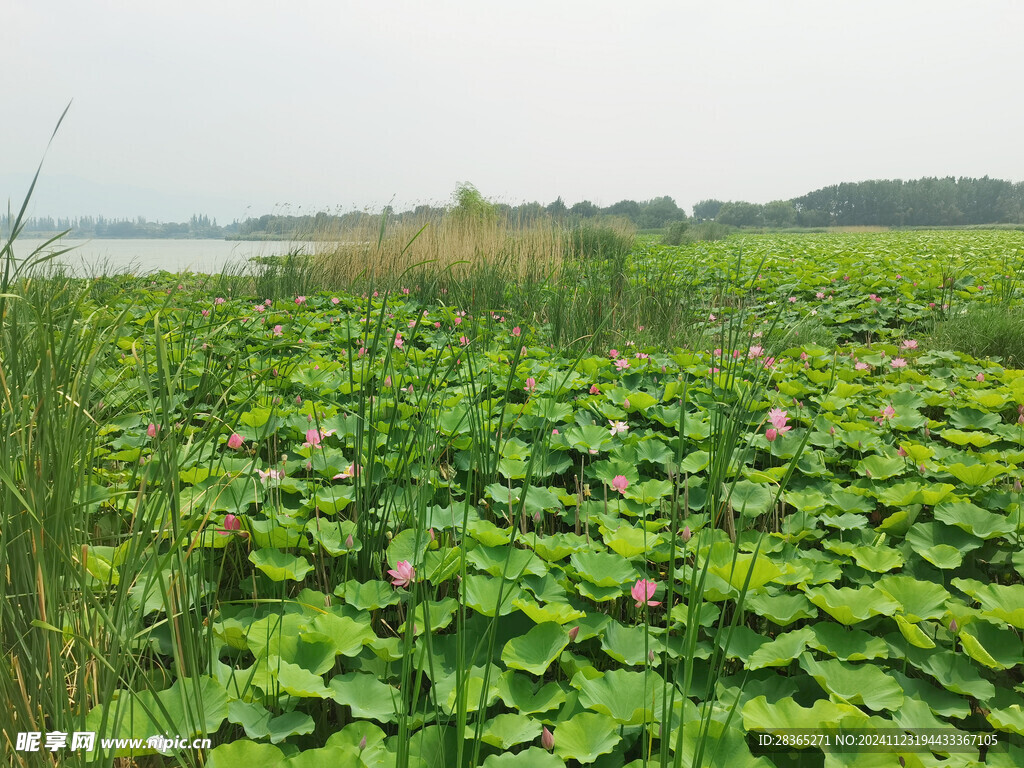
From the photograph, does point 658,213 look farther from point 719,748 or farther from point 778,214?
point 719,748

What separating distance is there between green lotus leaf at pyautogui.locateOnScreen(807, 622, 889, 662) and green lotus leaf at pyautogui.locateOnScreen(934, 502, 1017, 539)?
1.75 ft

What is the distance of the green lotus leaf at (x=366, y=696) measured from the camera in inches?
35.4

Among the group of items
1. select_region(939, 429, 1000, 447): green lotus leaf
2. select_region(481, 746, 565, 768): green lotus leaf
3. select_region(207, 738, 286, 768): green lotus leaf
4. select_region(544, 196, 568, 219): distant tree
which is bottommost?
select_region(481, 746, 565, 768): green lotus leaf

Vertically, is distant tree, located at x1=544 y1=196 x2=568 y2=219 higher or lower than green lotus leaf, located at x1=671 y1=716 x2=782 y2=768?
higher

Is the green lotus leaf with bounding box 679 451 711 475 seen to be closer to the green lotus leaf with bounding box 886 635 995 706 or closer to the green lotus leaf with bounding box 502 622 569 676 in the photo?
the green lotus leaf with bounding box 886 635 995 706

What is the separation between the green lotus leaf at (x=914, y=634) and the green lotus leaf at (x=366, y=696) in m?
0.90

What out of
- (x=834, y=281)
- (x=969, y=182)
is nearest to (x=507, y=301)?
(x=834, y=281)

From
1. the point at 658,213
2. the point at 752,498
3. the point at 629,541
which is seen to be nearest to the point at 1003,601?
the point at 752,498

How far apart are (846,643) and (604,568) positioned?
450 mm

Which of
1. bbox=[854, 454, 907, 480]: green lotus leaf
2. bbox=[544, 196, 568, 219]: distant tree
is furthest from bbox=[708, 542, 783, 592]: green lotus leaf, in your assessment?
bbox=[544, 196, 568, 219]: distant tree

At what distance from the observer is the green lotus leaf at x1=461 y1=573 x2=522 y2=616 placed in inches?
42.6

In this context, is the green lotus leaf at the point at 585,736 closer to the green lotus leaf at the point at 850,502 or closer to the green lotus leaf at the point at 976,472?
the green lotus leaf at the point at 850,502

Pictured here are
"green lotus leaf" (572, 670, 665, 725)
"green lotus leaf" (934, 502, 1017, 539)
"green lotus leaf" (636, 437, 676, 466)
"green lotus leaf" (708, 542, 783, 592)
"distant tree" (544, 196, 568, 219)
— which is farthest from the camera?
"distant tree" (544, 196, 568, 219)

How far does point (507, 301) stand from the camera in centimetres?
425
